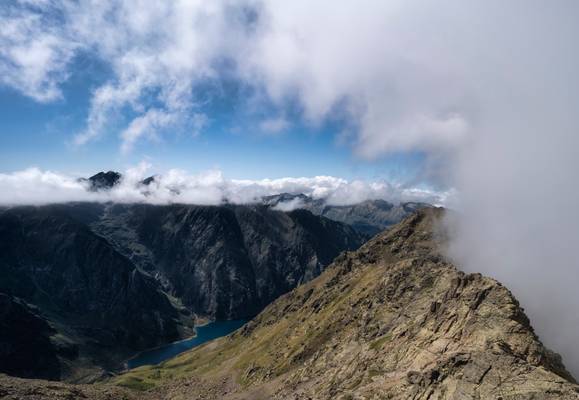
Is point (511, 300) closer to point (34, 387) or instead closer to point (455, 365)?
point (455, 365)

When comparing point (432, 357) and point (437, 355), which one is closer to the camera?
point (437, 355)

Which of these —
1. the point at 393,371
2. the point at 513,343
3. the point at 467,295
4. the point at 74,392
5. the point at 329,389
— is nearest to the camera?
the point at 513,343

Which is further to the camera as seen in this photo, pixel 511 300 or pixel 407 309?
pixel 407 309

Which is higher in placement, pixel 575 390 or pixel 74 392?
pixel 575 390

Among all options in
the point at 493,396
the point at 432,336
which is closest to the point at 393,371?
the point at 432,336

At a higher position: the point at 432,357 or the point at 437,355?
the point at 437,355

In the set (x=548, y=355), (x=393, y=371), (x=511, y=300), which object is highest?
(x=511, y=300)

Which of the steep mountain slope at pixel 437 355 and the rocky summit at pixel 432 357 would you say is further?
the rocky summit at pixel 432 357

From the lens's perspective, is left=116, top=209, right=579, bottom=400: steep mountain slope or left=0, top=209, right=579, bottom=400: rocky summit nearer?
left=116, top=209, right=579, bottom=400: steep mountain slope

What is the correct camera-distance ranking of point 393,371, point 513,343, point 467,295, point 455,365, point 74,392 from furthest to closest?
point 74,392, point 467,295, point 393,371, point 513,343, point 455,365
